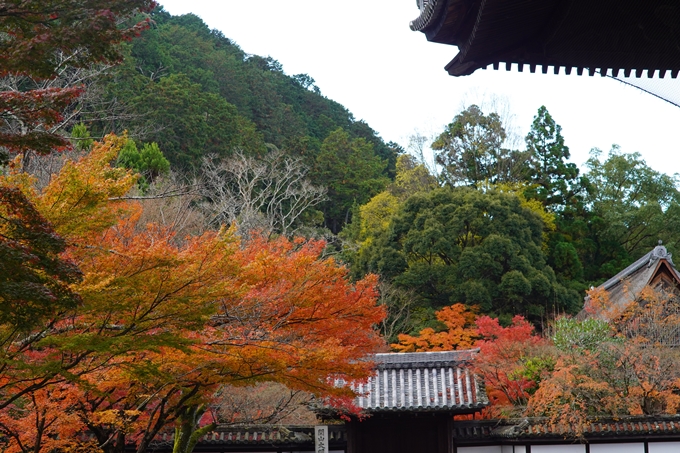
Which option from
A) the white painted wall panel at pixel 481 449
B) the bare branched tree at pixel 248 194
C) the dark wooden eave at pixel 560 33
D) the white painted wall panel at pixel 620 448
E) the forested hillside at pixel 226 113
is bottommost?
the white painted wall panel at pixel 481 449

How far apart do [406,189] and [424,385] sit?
77.2 ft

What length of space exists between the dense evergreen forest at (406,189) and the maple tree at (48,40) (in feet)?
54.3

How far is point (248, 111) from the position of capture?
1854 inches

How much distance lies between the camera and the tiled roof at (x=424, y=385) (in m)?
15.6

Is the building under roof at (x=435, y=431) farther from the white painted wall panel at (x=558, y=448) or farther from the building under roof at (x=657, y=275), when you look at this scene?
the building under roof at (x=657, y=275)

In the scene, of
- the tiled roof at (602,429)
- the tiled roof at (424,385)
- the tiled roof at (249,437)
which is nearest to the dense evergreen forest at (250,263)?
the tiled roof at (602,429)

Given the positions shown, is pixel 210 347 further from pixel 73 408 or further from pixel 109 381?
pixel 73 408

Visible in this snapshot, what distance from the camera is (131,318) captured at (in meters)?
8.99

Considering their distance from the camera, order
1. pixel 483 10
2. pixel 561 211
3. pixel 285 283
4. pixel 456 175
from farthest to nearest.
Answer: pixel 456 175
pixel 561 211
pixel 285 283
pixel 483 10

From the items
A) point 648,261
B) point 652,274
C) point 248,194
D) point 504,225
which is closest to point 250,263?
point 652,274

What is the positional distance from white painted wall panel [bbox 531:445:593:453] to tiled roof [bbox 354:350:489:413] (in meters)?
1.46

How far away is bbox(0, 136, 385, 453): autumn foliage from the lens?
809 cm

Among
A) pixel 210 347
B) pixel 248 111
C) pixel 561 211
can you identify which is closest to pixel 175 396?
pixel 210 347

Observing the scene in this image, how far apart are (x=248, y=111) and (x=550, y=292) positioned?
25.0 metres
